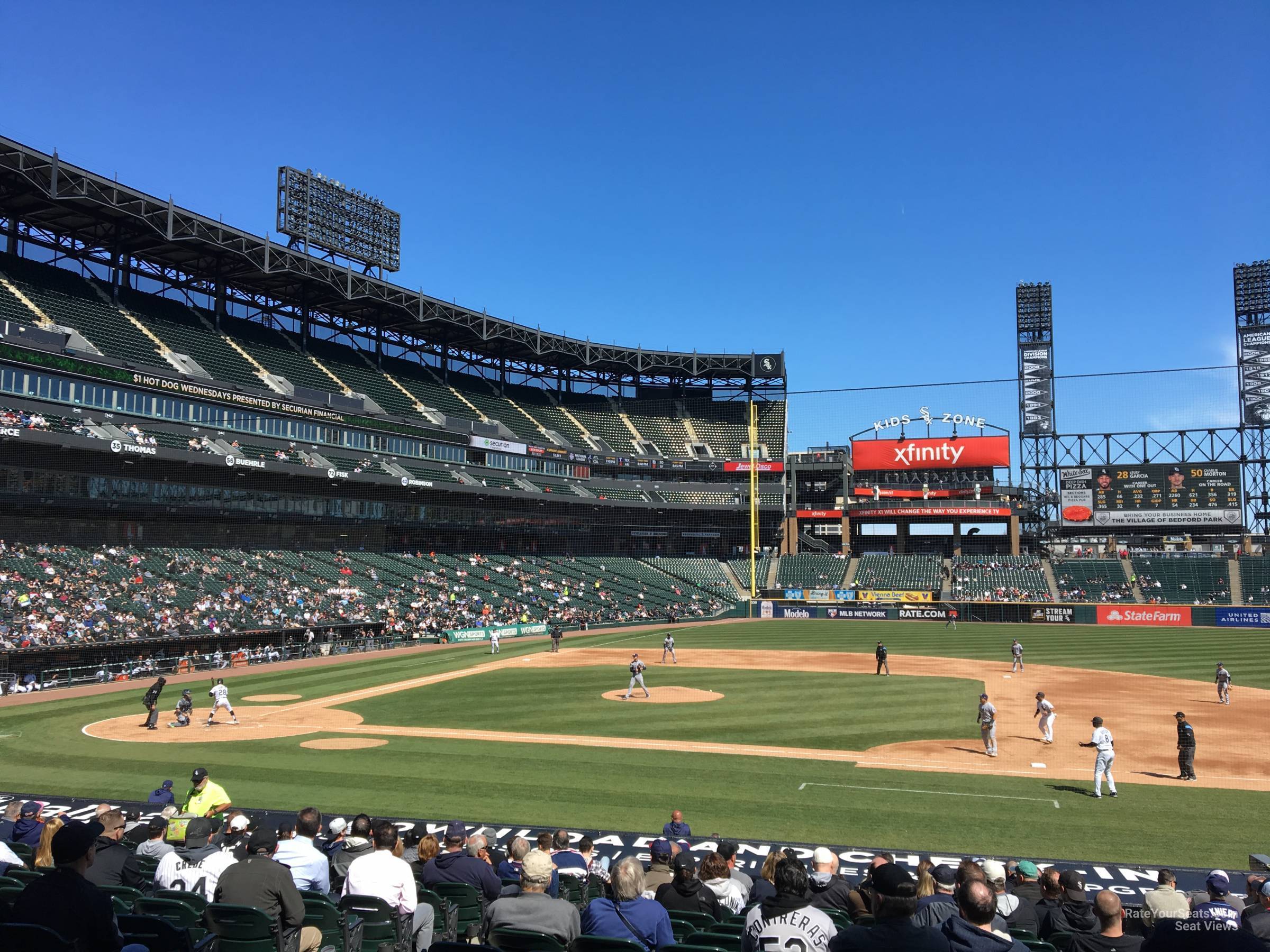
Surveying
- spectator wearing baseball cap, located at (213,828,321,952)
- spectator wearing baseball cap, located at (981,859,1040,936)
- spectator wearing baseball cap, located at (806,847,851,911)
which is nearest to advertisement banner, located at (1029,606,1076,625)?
spectator wearing baseball cap, located at (981,859,1040,936)

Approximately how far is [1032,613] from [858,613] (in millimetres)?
12233

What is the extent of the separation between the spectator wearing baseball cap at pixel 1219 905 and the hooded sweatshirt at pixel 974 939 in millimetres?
1057

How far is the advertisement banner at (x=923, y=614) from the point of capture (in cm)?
6450

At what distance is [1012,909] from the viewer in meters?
8.31

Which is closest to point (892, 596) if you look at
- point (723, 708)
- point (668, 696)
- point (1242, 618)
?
point (1242, 618)

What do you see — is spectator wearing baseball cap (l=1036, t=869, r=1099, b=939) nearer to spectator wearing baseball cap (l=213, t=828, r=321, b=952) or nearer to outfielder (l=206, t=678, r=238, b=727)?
spectator wearing baseball cap (l=213, t=828, r=321, b=952)

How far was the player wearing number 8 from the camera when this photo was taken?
5176 mm

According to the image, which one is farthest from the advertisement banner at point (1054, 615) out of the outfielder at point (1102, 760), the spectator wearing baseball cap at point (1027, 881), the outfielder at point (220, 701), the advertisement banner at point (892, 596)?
the spectator wearing baseball cap at point (1027, 881)

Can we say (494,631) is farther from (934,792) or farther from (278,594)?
(934,792)

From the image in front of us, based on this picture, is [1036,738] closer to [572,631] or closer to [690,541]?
[572,631]

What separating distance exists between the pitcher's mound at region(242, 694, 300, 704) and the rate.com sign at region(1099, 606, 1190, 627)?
53059mm

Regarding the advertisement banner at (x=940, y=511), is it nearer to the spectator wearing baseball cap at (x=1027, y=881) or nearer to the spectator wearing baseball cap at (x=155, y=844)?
the spectator wearing baseball cap at (x=1027, y=881)

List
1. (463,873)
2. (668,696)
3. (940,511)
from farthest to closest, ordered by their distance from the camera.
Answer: (940,511), (668,696), (463,873)

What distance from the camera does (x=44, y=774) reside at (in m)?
18.3
